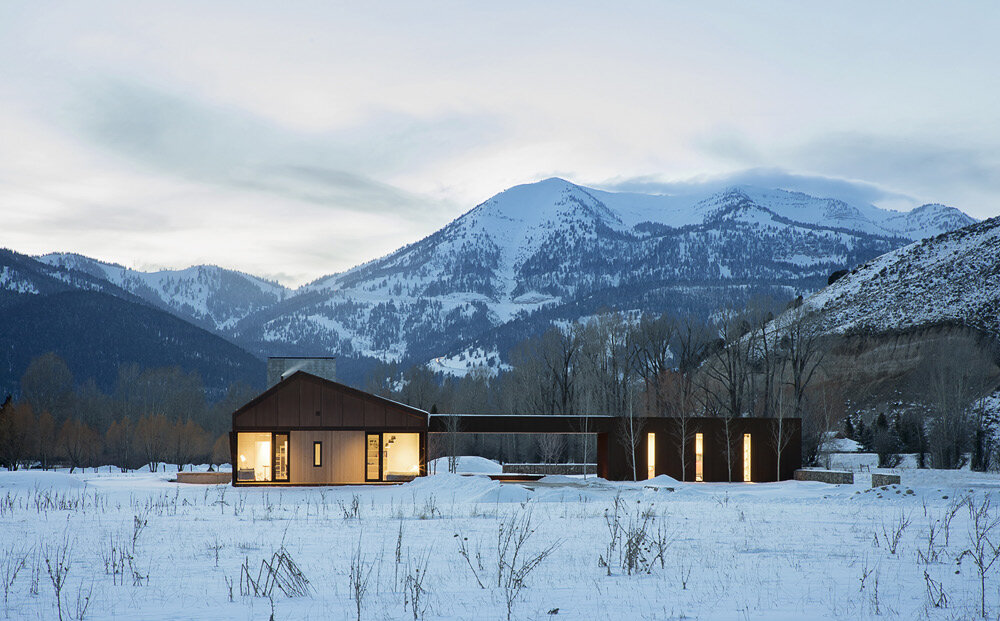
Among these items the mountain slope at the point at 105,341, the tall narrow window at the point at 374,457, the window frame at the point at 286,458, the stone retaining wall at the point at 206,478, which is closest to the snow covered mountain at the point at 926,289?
the tall narrow window at the point at 374,457

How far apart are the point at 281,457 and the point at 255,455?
1516mm

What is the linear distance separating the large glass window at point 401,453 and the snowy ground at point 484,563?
14976 millimetres

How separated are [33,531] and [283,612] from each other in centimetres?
948

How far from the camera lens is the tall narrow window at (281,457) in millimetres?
34062

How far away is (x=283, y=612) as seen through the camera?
26.1 feet

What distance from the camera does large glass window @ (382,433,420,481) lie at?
36.1m

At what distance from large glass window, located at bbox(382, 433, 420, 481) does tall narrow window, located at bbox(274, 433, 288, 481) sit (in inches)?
166

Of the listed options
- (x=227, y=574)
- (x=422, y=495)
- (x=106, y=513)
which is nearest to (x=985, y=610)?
(x=227, y=574)

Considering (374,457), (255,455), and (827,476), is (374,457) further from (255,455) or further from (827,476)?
(827,476)

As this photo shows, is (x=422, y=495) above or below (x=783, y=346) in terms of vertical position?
below

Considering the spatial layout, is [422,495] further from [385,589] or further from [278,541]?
[385,589]

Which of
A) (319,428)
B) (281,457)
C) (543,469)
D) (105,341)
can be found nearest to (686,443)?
(543,469)

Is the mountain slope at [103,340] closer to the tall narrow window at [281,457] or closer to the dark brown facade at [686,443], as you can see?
the tall narrow window at [281,457]

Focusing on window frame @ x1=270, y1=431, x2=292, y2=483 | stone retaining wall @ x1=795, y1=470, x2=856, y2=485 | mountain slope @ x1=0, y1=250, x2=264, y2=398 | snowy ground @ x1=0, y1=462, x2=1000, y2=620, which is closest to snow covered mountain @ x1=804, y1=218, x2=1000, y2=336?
stone retaining wall @ x1=795, y1=470, x2=856, y2=485
